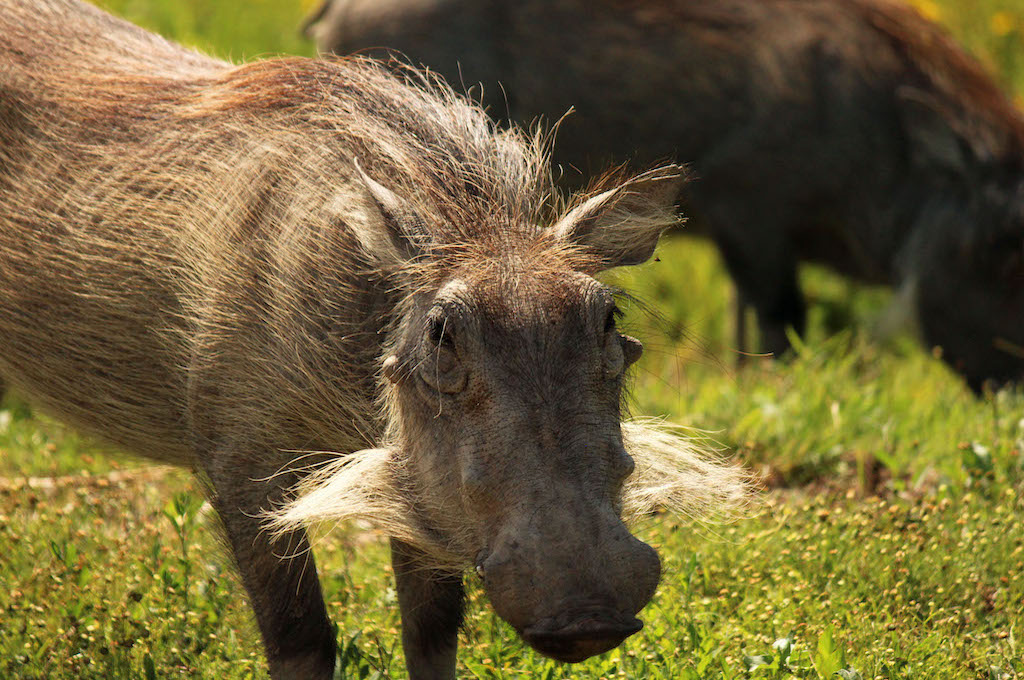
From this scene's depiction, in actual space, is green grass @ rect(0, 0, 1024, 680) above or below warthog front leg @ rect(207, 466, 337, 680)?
below

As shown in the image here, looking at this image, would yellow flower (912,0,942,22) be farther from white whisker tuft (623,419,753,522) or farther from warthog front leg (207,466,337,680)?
warthog front leg (207,466,337,680)

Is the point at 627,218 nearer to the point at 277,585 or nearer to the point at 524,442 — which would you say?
the point at 524,442

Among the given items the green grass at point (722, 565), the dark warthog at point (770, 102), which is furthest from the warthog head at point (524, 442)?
the dark warthog at point (770, 102)

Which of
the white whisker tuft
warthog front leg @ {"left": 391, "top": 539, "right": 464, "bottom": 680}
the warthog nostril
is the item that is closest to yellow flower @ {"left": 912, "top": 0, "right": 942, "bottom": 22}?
the white whisker tuft

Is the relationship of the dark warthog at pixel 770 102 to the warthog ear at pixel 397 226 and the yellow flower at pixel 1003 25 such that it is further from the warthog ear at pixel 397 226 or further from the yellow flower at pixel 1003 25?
the warthog ear at pixel 397 226

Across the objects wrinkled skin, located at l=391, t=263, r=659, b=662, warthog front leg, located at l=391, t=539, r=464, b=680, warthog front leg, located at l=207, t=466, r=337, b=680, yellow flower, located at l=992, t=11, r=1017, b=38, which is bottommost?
yellow flower, located at l=992, t=11, r=1017, b=38

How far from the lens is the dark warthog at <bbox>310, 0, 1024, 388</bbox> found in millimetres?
6359

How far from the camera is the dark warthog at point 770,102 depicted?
636 centimetres

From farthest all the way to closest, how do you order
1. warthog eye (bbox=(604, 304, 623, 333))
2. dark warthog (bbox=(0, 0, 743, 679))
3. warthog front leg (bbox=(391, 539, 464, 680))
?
warthog front leg (bbox=(391, 539, 464, 680))
warthog eye (bbox=(604, 304, 623, 333))
dark warthog (bbox=(0, 0, 743, 679))

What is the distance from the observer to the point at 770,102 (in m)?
6.46

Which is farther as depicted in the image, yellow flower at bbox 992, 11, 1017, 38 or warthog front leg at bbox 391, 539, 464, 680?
yellow flower at bbox 992, 11, 1017, 38

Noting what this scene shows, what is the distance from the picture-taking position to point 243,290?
282 cm

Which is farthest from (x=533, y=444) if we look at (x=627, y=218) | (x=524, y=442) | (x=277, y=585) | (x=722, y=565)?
(x=722, y=565)

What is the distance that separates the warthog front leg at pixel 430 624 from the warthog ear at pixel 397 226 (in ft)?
2.57
